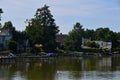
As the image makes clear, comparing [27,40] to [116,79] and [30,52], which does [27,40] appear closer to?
[30,52]

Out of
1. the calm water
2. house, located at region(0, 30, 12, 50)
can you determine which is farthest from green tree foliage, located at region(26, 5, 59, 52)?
the calm water

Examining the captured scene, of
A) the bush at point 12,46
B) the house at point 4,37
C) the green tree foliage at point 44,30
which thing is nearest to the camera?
the bush at point 12,46

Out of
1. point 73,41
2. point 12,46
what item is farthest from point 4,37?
point 73,41

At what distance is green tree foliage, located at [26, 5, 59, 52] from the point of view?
13625 cm

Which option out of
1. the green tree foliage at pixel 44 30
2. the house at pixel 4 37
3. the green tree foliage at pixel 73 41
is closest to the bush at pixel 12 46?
the house at pixel 4 37

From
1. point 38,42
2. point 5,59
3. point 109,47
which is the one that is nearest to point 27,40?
point 38,42

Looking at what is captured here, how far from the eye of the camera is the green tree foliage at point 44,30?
447 feet

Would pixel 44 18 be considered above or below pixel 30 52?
above

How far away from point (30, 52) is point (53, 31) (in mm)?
12071

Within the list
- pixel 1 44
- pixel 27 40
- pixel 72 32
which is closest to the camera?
pixel 1 44

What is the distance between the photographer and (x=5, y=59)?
9812 centimetres

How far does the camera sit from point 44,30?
137 m

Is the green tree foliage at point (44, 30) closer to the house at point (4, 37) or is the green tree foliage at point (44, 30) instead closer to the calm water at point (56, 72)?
the house at point (4, 37)

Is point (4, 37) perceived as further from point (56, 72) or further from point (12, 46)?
point (56, 72)
